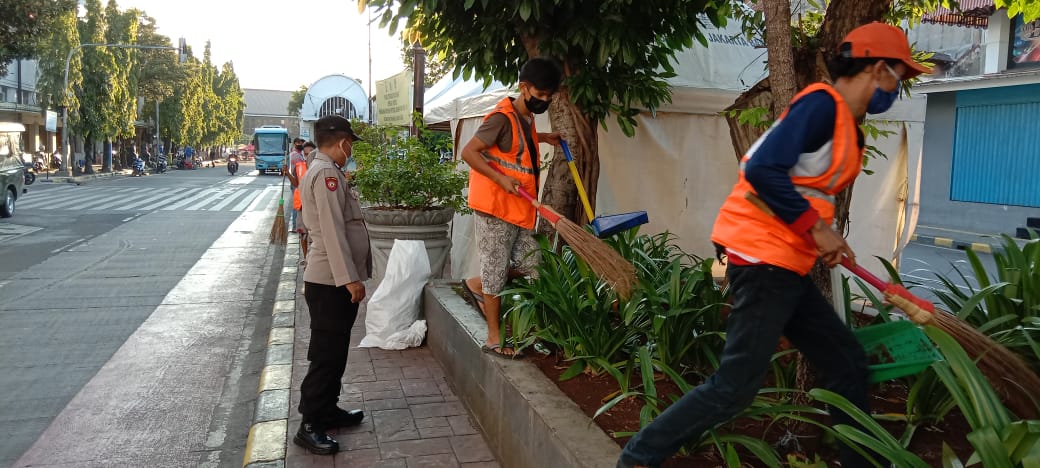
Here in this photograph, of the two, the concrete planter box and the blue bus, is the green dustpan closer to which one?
the concrete planter box

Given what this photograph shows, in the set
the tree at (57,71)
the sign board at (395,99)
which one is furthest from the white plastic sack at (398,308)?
the tree at (57,71)

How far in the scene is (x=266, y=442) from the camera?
13.1ft

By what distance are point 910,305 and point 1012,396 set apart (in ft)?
1.99

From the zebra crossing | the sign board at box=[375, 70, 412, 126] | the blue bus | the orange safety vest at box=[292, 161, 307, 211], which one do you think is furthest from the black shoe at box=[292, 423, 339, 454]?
the blue bus

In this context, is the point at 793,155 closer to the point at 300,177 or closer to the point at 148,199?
the point at 300,177

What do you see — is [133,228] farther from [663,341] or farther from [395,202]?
[663,341]

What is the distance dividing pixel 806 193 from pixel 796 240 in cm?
15

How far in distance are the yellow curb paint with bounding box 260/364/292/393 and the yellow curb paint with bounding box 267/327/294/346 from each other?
66 centimetres

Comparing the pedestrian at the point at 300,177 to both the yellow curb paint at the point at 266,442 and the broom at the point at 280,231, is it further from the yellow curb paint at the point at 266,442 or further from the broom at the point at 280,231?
the yellow curb paint at the point at 266,442

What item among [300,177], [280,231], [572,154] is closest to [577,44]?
[572,154]

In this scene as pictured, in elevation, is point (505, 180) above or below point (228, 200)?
above

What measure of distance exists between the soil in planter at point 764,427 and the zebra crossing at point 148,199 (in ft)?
60.7

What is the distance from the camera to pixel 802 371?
120 inches

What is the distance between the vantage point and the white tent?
22.4 ft
